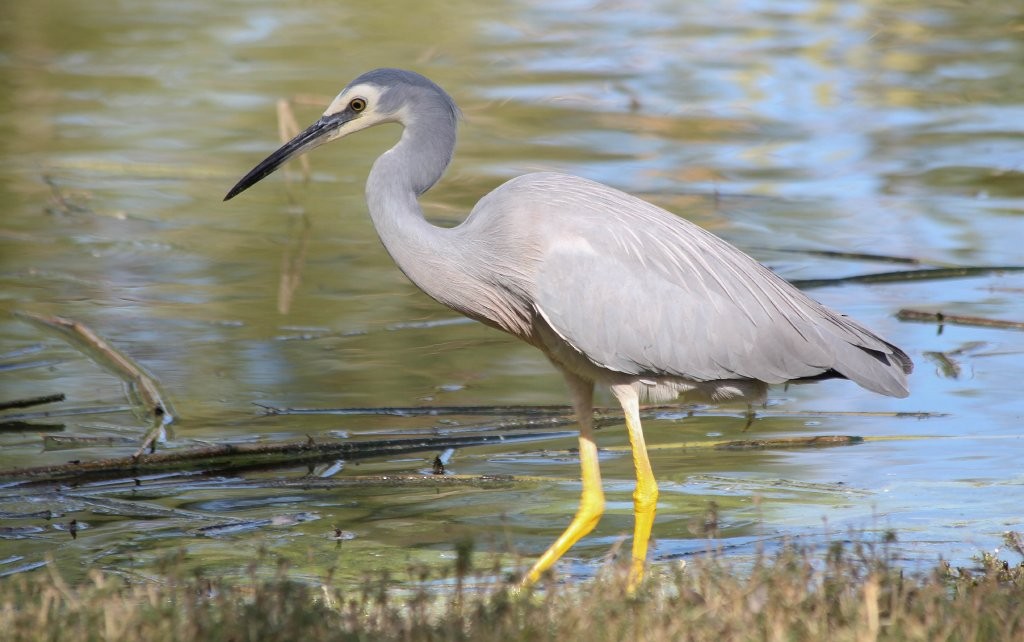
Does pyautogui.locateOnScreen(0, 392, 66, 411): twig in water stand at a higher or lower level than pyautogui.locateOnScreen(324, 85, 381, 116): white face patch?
lower

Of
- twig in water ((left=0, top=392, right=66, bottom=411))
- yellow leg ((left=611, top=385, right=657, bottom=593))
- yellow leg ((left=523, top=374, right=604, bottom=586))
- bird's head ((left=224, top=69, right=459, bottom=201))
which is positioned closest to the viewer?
yellow leg ((left=523, top=374, right=604, bottom=586))

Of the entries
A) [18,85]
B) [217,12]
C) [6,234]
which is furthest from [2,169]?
[217,12]

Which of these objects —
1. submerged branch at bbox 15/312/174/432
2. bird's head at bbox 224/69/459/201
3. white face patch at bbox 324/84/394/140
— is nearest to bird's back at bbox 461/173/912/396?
bird's head at bbox 224/69/459/201

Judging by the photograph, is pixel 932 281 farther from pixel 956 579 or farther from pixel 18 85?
pixel 18 85

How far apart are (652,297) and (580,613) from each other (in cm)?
197

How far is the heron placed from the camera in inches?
229

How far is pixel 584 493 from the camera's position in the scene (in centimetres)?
593

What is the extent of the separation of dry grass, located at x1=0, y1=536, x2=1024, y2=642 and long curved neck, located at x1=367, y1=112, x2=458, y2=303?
163 centimetres

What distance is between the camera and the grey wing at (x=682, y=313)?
19.0 ft

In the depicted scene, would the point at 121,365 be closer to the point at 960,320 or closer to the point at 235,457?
the point at 235,457

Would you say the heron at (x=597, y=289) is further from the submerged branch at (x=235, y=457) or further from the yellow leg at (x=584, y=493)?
the submerged branch at (x=235, y=457)

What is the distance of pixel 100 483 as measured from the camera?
256 inches

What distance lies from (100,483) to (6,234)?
17.3 feet

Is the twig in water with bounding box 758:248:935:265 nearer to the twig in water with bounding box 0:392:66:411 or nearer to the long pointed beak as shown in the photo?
the long pointed beak
